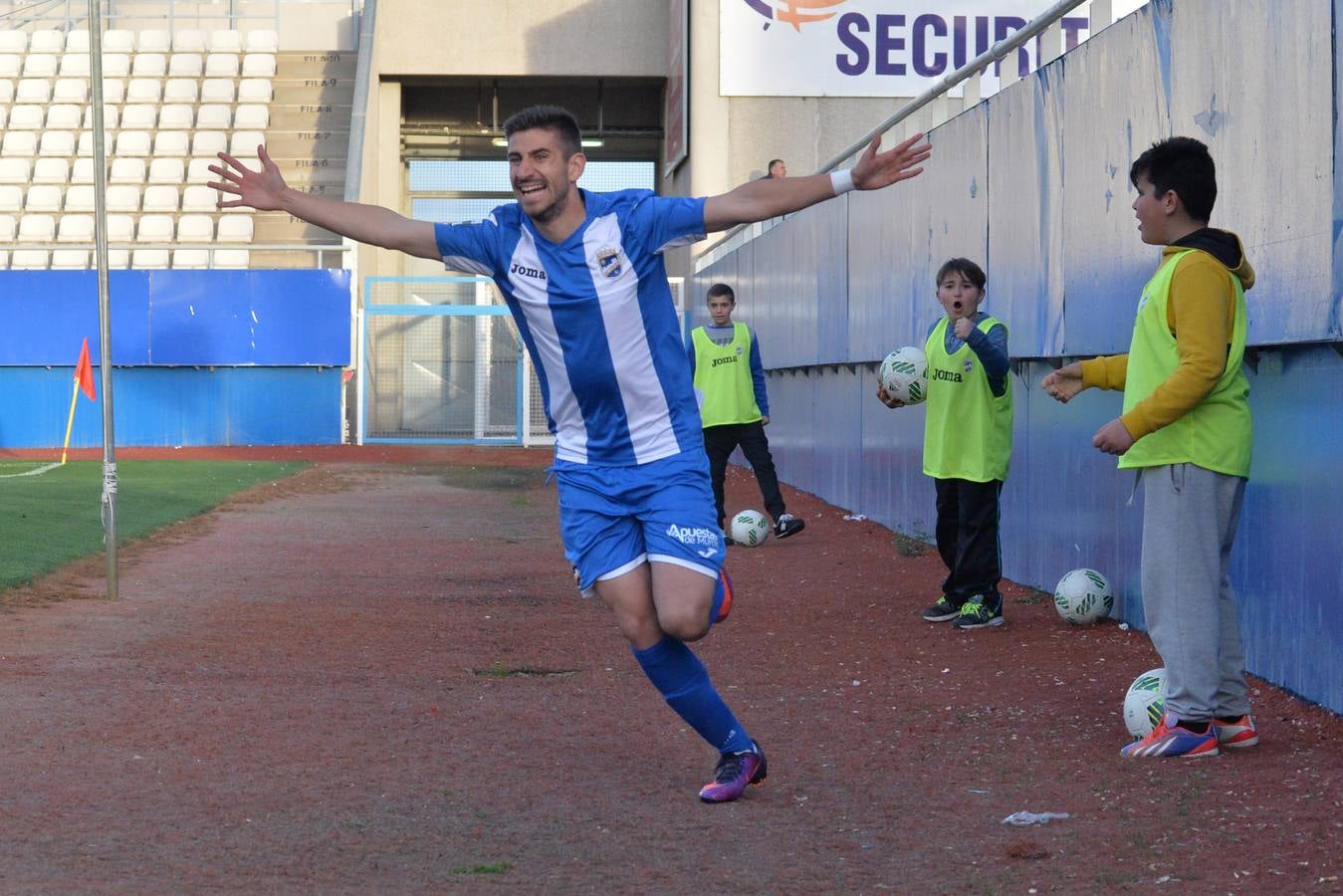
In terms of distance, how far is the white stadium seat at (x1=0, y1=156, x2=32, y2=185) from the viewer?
35.8 metres

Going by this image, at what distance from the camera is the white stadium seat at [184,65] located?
38272 mm

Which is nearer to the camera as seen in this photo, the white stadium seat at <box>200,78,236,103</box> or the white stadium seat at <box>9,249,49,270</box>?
the white stadium seat at <box>9,249,49,270</box>

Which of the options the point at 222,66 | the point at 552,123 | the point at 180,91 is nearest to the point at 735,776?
the point at 552,123

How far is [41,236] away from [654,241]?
31.5 m

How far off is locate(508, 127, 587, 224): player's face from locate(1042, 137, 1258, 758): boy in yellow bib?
1956 millimetres

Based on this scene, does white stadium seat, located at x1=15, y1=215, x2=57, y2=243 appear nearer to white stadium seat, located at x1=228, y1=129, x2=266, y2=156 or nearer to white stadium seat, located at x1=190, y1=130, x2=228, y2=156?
white stadium seat, located at x1=190, y1=130, x2=228, y2=156

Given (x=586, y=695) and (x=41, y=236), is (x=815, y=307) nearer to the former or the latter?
(x=586, y=695)

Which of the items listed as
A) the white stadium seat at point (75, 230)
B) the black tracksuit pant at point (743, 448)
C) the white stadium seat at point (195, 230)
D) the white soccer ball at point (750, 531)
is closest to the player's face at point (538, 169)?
the black tracksuit pant at point (743, 448)

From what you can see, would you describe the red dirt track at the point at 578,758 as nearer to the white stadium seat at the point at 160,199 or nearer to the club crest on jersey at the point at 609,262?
the club crest on jersey at the point at 609,262

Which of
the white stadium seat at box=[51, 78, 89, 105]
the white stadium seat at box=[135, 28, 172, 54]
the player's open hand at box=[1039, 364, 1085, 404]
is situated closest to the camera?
the player's open hand at box=[1039, 364, 1085, 404]

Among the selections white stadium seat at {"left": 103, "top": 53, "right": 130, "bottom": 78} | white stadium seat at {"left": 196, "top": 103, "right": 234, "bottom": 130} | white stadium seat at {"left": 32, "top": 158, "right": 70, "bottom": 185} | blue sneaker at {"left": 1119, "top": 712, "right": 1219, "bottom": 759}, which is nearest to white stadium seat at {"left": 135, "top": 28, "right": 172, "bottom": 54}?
white stadium seat at {"left": 103, "top": 53, "right": 130, "bottom": 78}

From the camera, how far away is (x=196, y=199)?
35.3 meters

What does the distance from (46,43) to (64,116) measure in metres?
2.93

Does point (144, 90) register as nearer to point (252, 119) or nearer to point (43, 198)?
point (252, 119)
